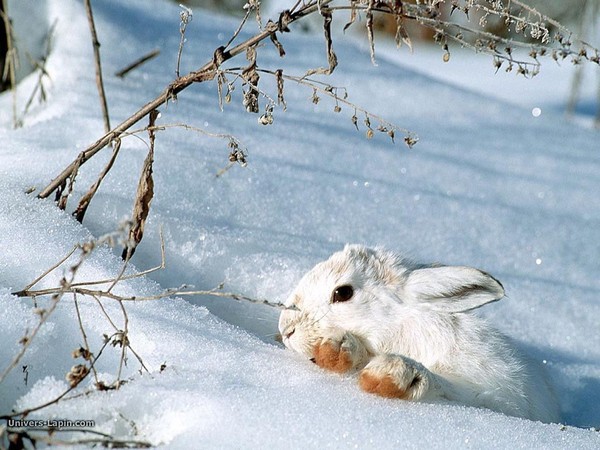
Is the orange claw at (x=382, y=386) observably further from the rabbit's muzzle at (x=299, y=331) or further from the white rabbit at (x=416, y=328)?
the rabbit's muzzle at (x=299, y=331)

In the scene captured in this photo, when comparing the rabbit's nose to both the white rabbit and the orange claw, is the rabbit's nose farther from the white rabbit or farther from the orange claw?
the orange claw

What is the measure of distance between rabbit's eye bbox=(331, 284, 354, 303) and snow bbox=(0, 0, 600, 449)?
0.32m

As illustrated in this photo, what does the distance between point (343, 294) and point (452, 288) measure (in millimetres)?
404

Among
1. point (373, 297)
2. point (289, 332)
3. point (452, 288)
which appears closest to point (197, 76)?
point (289, 332)

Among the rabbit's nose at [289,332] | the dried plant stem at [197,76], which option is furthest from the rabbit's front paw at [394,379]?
the dried plant stem at [197,76]

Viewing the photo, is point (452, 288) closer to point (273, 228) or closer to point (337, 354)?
point (337, 354)

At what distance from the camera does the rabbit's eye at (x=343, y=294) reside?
124 inches

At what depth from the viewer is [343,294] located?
3.16 metres

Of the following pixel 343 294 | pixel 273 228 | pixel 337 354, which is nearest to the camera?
pixel 337 354

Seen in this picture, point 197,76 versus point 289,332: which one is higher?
point 197,76

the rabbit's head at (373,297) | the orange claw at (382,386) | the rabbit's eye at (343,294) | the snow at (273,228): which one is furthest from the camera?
the rabbit's eye at (343,294)

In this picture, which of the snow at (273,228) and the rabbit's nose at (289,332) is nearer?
the snow at (273,228)

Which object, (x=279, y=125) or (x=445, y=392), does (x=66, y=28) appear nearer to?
(x=279, y=125)

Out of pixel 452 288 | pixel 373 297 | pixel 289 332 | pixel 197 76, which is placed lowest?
pixel 289 332
